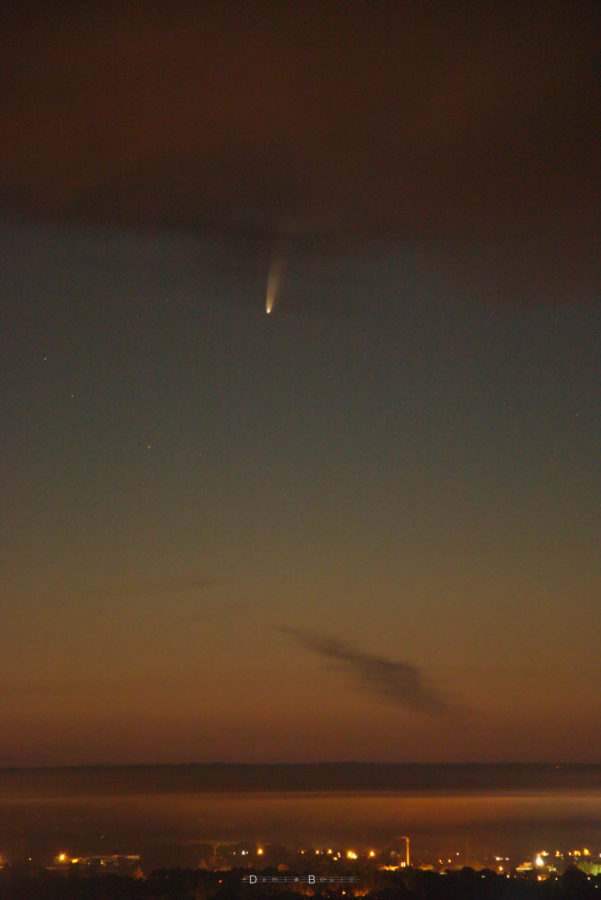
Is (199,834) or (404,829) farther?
(404,829)

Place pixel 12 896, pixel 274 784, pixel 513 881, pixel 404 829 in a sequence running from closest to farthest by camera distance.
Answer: pixel 12 896, pixel 513 881, pixel 404 829, pixel 274 784

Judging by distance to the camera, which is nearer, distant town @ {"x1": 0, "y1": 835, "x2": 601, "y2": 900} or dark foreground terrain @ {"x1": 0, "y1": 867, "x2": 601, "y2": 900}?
dark foreground terrain @ {"x1": 0, "y1": 867, "x2": 601, "y2": 900}

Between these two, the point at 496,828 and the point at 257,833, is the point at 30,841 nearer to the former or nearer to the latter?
the point at 257,833

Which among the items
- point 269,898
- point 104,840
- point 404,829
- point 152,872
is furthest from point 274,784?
point 269,898

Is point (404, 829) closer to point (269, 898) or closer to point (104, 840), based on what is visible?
point (104, 840)

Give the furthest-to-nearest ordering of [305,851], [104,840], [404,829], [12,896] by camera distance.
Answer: [404,829]
[104,840]
[305,851]
[12,896]

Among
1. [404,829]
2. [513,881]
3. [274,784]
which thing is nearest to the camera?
[513,881]

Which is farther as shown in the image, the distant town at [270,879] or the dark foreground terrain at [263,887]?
the distant town at [270,879]

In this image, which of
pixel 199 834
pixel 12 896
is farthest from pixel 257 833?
pixel 12 896

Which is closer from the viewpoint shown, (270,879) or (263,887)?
(263,887)
